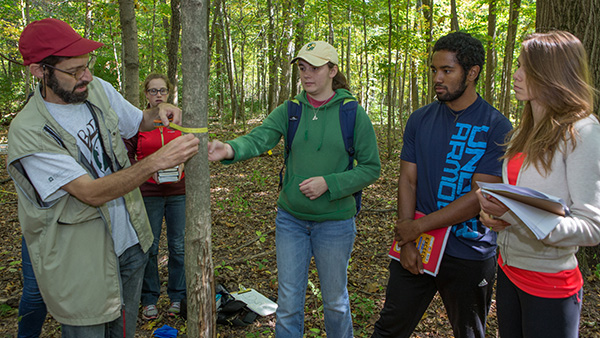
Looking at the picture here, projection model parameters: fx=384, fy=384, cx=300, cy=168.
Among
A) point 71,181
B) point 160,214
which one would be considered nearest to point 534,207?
point 71,181

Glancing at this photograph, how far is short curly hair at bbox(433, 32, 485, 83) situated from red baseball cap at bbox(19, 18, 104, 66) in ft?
7.12

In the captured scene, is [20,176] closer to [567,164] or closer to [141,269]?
[141,269]

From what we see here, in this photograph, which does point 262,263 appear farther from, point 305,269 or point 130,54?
point 130,54

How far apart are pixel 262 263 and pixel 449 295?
2.81 m

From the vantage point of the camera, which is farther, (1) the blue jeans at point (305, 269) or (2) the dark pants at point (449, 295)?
(1) the blue jeans at point (305, 269)

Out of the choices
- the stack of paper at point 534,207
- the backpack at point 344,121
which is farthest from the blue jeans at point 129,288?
the stack of paper at point 534,207

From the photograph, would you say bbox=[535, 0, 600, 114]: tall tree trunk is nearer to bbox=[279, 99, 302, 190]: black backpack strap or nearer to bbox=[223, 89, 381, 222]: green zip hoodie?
bbox=[223, 89, 381, 222]: green zip hoodie

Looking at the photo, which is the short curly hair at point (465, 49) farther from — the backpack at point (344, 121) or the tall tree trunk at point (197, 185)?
the tall tree trunk at point (197, 185)

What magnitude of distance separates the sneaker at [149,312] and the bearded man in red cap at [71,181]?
146 cm

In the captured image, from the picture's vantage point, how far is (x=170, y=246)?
3891mm

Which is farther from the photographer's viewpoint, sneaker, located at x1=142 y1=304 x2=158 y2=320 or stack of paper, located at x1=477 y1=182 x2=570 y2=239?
sneaker, located at x1=142 y1=304 x2=158 y2=320

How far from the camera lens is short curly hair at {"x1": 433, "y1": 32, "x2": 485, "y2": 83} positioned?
2.38 m

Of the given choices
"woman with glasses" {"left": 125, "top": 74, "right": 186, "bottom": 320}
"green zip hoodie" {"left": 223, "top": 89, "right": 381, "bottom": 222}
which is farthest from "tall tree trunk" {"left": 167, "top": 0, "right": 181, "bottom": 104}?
"green zip hoodie" {"left": 223, "top": 89, "right": 381, "bottom": 222}

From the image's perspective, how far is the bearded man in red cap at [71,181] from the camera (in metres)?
2.00
